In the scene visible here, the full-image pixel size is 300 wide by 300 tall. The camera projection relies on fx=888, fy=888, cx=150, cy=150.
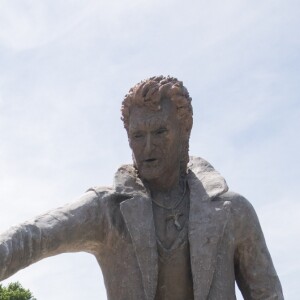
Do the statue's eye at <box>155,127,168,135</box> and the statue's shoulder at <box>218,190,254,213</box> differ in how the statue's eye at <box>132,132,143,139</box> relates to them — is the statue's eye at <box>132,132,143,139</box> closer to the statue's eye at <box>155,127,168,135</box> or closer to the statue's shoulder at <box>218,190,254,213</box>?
the statue's eye at <box>155,127,168,135</box>

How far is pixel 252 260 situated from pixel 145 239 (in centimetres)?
88

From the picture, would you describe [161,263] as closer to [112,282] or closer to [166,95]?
[112,282]

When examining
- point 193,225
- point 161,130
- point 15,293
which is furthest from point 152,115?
point 15,293

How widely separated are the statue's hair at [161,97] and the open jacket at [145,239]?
0.41 metres

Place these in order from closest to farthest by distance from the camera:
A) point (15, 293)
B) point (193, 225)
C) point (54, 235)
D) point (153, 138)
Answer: point (54, 235) → point (193, 225) → point (153, 138) → point (15, 293)

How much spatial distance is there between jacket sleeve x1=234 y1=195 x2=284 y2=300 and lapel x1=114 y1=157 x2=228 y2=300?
0.20 metres

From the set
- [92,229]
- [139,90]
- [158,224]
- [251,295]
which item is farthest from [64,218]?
[251,295]

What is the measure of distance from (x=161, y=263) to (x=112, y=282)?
1.21 ft

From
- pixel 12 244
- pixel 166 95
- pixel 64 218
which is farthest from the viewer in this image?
pixel 166 95

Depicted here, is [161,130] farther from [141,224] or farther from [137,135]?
[141,224]

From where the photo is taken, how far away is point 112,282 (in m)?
6.21

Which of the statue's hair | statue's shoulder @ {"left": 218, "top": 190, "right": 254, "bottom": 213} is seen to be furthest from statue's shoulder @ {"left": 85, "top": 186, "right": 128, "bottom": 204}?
statue's shoulder @ {"left": 218, "top": 190, "right": 254, "bottom": 213}

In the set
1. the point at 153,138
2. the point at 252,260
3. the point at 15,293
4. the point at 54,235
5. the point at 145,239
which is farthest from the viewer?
the point at 15,293

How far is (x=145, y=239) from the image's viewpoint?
616 cm
